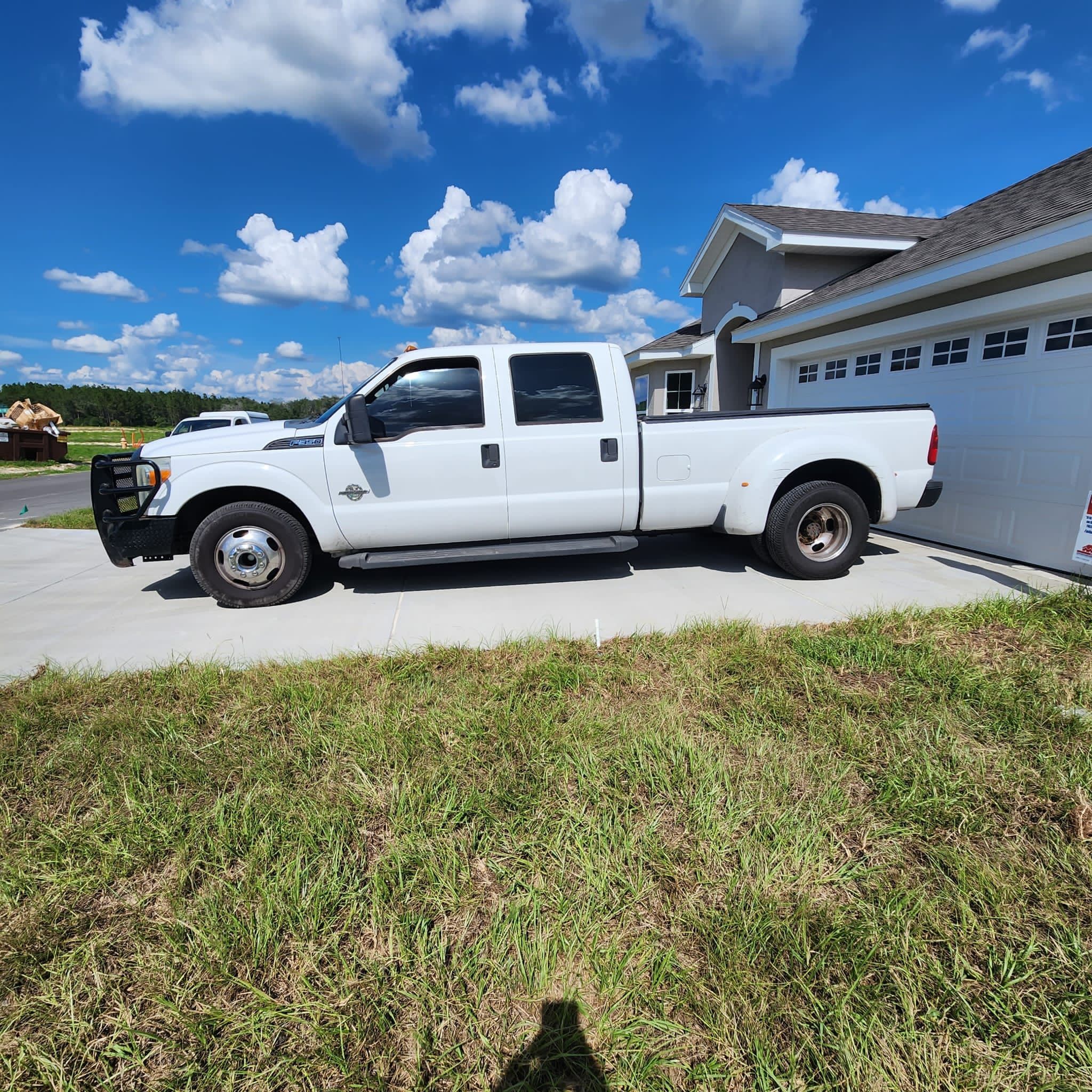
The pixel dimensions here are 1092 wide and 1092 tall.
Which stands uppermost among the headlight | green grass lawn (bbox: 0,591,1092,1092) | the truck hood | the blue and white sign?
the truck hood

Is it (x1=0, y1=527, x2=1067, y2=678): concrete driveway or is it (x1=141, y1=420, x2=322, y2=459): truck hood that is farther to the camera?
(x1=141, y1=420, x2=322, y2=459): truck hood

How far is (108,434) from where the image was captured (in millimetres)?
61688

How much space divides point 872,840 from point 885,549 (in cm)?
518

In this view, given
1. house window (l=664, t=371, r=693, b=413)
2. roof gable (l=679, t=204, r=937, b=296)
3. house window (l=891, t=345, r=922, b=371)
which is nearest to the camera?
house window (l=891, t=345, r=922, b=371)

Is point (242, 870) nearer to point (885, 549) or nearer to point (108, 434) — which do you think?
point (885, 549)

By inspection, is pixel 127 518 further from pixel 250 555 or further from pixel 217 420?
pixel 217 420

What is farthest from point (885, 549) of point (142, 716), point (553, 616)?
point (142, 716)

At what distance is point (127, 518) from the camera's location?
179 inches

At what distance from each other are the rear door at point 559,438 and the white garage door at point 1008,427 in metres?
4.09

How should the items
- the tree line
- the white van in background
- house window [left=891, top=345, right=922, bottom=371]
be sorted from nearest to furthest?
house window [left=891, top=345, right=922, bottom=371], the white van in background, the tree line

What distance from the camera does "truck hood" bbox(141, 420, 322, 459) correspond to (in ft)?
15.0

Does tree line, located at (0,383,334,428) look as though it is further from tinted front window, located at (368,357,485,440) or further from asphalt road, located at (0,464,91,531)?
tinted front window, located at (368,357,485,440)

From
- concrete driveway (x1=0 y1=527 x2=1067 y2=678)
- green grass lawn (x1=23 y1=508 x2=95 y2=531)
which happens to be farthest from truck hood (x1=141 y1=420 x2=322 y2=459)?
green grass lawn (x1=23 y1=508 x2=95 y2=531)

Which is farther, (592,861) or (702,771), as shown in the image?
(702,771)
